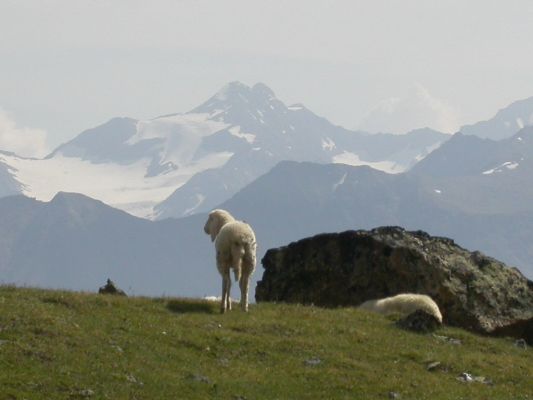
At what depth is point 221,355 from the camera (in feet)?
98.0

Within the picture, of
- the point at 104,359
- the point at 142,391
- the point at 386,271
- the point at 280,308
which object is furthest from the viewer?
the point at 386,271

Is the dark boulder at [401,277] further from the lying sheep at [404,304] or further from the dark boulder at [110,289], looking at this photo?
the dark boulder at [110,289]

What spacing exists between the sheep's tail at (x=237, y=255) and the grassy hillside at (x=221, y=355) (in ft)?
4.56

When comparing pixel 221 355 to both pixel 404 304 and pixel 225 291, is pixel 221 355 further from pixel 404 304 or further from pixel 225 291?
pixel 404 304

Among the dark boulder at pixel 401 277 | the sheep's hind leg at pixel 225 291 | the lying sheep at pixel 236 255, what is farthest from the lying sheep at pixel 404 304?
the sheep's hind leg at pixel 225 291

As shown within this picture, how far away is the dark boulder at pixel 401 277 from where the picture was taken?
135ft

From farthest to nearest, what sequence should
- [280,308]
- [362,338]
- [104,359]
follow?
[280,308]
[362,338]
[104,359]

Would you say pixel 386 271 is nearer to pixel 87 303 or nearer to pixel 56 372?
pixel 87 303

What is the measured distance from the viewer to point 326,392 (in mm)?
27656

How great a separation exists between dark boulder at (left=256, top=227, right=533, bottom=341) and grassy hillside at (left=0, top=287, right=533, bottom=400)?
4401 millimetres

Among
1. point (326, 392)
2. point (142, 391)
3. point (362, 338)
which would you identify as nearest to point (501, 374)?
point (362, 338)

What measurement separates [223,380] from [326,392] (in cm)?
258

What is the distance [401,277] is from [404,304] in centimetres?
299

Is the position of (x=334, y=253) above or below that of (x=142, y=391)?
above
